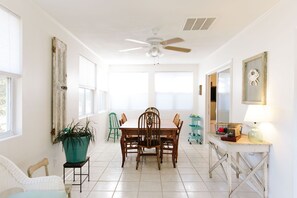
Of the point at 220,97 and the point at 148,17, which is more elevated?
the point at 148,17

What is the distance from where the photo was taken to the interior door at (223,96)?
171 inches

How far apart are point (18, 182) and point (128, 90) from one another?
17.2 ft

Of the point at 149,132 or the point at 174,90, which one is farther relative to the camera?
the point at 174,90

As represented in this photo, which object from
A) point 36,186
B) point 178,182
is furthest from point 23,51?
point 178,182

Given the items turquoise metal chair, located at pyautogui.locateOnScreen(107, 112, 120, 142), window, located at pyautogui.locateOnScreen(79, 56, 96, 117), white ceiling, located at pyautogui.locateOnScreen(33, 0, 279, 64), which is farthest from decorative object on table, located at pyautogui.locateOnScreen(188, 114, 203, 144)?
window, located at pyautogui.locateOnScreen(79, 56, 96, 117)

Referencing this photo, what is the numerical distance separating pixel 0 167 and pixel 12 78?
94 centimetres

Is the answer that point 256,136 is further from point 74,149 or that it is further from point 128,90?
point 128,90

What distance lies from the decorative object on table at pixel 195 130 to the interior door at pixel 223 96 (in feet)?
4.14

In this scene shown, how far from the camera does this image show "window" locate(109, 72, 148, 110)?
6.99 meters

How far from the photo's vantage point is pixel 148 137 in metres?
3.90

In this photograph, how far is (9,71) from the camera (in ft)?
7.11

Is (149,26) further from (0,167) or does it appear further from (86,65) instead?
(0,167)

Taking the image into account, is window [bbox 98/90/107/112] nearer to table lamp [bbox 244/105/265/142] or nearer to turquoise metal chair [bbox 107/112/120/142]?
turquoise metal chair [bbox 107/112/120/142]

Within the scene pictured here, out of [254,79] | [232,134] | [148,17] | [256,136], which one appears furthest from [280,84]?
[148,17]
